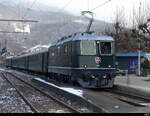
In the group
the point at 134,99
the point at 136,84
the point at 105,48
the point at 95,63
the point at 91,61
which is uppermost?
the point at 105,48

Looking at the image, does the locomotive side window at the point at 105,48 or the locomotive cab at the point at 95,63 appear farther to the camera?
the locomotive side window at the point at 105,48

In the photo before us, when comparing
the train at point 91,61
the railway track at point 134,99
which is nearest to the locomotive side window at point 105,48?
the train at point 91,61

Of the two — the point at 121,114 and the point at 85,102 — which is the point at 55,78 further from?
the point at 121,114

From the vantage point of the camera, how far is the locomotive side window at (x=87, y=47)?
21198 mm

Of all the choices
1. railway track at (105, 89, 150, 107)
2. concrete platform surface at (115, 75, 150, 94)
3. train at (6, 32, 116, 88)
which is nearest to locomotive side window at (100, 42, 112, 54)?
train at (6, 32, 116, 88)

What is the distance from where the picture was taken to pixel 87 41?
2141 cm

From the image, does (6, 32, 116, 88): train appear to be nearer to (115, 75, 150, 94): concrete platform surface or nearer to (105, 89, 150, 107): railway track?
(115, 75, 150, 94): concrete platform surface

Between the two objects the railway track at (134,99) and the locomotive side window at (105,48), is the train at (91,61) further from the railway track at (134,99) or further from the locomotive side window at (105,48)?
the railway track at (134,99)

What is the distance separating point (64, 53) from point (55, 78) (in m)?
5.61

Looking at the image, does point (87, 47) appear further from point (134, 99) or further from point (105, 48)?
point (134, 99)

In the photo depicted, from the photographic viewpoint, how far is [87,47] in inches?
841

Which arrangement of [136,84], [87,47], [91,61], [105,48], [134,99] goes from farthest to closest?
1. [136,84]
2. [105,48]
3. [87,47]
4. [91,61]
5. [134,99]

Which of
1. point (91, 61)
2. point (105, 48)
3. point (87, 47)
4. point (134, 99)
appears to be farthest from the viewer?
point (105, 48)

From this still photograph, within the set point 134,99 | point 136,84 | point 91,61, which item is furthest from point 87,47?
point 136,84
